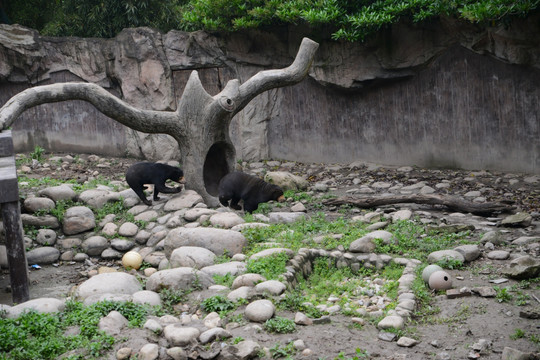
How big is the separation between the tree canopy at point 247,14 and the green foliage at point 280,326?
7117mm

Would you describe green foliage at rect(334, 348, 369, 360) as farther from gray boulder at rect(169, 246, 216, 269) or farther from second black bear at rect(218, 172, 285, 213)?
second black bear at rect(218, 172, 285, 213)

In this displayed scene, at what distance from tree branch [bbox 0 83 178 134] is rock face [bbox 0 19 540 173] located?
16.2 ft

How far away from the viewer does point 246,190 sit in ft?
32.1

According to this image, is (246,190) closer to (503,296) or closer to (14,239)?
(14,239)

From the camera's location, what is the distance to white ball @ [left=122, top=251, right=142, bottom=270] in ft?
25.7

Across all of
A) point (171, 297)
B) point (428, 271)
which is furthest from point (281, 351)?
point (428, 271)

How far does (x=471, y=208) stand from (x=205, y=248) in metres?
4.03

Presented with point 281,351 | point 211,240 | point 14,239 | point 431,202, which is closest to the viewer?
point 281,351

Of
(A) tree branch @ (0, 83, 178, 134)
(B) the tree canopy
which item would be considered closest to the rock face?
(B) the tree canopy

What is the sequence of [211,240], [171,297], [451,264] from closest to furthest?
[171,297], [451,264], [211,240]

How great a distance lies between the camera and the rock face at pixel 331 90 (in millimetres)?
11484

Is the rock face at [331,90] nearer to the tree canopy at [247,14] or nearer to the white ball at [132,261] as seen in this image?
the tree canopy at [247,14]

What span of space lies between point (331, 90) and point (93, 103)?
610 centimetres

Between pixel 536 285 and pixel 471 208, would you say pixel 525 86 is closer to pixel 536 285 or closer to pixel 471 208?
pixel 471 208
